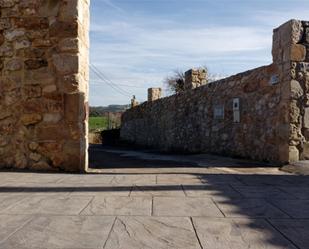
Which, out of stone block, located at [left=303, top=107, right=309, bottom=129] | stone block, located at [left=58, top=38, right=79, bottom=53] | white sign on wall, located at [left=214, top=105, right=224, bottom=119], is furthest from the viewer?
white sign on wall, located at [left=214, top=105, right=224, bottom=119]

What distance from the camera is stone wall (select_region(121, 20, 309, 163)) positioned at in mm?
6539

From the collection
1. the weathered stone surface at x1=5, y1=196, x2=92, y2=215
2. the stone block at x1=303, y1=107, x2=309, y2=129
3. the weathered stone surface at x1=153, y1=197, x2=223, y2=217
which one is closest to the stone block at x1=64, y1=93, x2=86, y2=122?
the weathered stone surface at x1=5, y1=196, x2=92, y2=215

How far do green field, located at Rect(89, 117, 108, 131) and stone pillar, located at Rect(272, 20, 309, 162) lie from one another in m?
22.5

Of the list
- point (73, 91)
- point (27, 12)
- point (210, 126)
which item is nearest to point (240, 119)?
point (210, 126)

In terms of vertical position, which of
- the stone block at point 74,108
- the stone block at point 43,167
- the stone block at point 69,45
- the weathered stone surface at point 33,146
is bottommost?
the stone block at point 43,167

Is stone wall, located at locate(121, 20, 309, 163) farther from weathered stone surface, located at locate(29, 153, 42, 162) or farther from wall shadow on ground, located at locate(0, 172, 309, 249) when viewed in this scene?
weathered stone surface, located at locate(29, 153, 42, 162)

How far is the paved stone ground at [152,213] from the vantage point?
7.86 feet

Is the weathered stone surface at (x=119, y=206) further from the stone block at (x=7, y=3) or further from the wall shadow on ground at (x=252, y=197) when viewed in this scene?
the stone block at (x=7, y=3)

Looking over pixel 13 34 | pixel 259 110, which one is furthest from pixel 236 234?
pixel 259 110

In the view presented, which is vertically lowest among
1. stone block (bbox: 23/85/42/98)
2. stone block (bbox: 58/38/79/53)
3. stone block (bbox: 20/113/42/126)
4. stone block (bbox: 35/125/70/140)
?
stone block (bbox: 35/125/70/140)

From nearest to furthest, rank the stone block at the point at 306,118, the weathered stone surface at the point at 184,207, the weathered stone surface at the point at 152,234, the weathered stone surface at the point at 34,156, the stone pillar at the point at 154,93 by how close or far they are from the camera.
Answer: the weathered stone surface at the point at 152,234 < the weathered stone surface at the point at 184,207 < the weathered stone surface at the point at 34,156 < the stone block at the point at 306,118 < the stone pillar at the point at 154,93

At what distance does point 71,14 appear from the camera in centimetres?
541

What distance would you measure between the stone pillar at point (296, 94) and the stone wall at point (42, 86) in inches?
124

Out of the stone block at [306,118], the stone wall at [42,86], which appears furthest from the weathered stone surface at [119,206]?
the stone block at [306,118]
